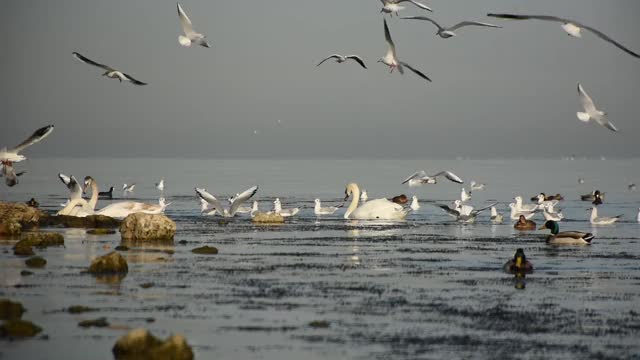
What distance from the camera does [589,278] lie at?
995 inches

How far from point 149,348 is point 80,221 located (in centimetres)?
2298

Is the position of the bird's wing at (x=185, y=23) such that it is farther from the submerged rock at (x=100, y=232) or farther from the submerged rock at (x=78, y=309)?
the submerged rock at (x=78, y=309)

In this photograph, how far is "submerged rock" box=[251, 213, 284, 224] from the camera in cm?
4166

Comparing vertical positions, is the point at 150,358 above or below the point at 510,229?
below

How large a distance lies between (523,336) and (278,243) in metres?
15.7

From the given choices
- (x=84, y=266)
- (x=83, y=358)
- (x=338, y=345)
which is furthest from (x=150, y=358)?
(x=84, y=266)

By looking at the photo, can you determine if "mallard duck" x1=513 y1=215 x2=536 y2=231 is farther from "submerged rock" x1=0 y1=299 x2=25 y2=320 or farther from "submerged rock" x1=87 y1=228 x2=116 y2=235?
"submerged rock" x1=0 y1=299 x2=25 y2=320

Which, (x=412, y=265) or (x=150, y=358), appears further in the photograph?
(x=412, y=265)

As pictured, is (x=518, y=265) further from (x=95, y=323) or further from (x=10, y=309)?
(x=10, y=309)

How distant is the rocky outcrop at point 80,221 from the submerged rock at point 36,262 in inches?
450

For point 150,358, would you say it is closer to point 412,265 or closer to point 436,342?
point 436,342

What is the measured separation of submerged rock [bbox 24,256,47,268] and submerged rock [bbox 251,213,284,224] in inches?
643

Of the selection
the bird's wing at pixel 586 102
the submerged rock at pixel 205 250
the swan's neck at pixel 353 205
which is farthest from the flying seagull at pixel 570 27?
the swan's neck at pixel 353 205

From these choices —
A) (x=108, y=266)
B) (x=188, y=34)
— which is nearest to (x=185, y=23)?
(x=188, y=34)
